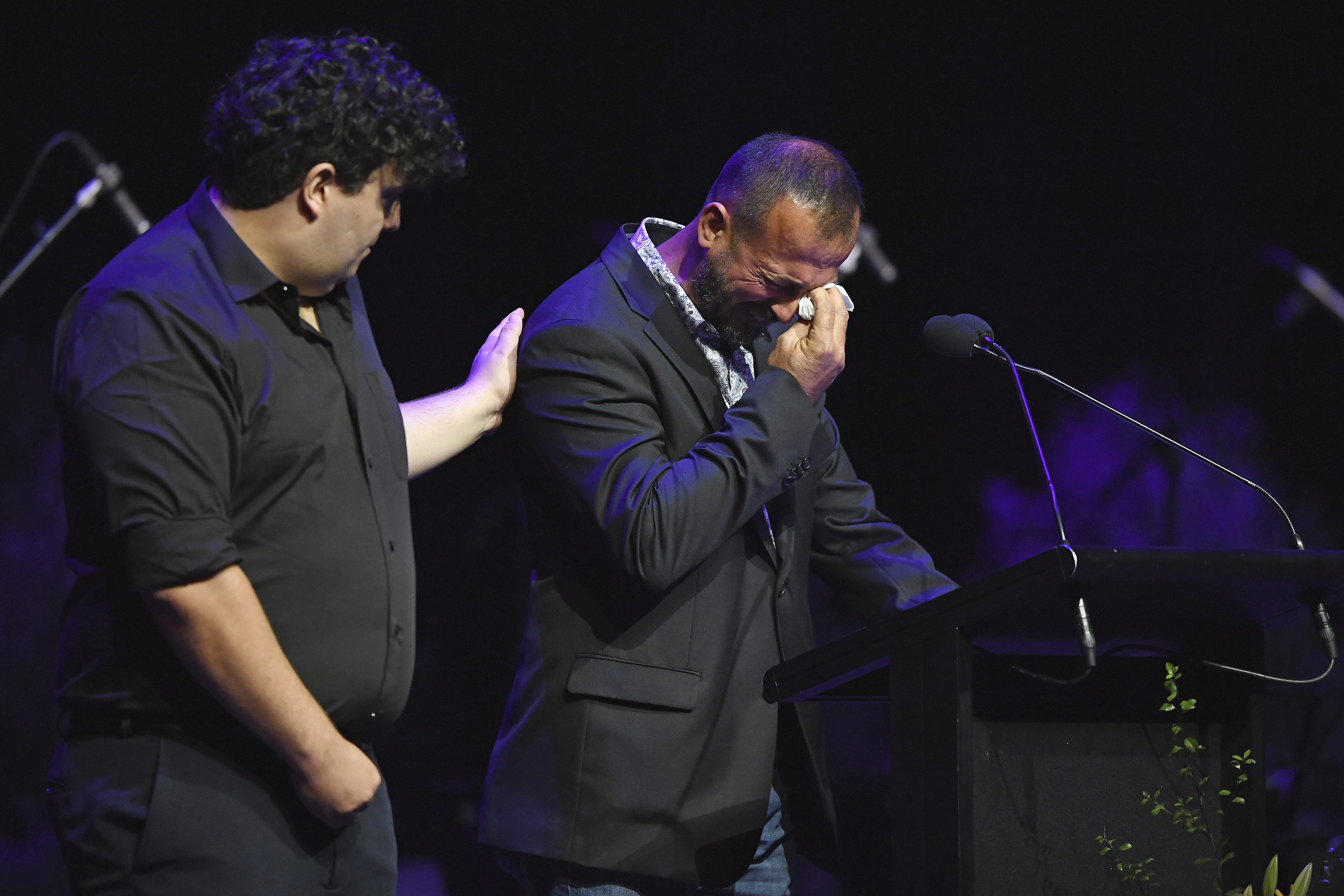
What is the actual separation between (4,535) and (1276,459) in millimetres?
3511

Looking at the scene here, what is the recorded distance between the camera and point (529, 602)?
6.07 feet

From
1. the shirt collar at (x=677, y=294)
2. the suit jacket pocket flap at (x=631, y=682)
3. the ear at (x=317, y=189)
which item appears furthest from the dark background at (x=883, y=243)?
the ear at (x=317, y=189)

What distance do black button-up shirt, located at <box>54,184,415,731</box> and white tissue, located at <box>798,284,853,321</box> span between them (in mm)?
803

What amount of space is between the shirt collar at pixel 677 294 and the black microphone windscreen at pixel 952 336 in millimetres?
341

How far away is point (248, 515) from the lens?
4.07 feet

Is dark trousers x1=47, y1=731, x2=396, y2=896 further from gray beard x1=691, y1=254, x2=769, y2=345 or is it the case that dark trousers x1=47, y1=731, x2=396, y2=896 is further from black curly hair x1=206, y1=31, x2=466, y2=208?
gray beard x1=691, y1=254, x2=769, y2=345

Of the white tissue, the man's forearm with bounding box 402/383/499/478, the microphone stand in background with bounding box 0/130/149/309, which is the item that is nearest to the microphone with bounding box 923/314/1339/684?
the white tissue

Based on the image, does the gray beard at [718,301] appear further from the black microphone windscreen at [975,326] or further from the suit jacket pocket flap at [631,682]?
the suit jacket pocket flap at [631,682]

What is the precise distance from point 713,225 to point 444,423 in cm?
60

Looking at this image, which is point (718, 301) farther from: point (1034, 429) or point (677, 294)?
point (1034, 429)

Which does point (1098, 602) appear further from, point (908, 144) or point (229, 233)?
point (908, 144)

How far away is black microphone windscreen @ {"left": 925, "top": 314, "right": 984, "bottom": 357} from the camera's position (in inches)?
73.1

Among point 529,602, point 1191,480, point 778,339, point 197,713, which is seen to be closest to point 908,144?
point 1191,480

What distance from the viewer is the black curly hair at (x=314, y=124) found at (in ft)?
4.22
